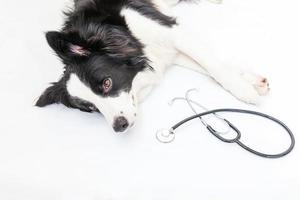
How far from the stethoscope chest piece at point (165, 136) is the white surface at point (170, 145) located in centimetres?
2

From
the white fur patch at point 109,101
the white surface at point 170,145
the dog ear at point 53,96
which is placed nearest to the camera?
the white surface at point 170,145

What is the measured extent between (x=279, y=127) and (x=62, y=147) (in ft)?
3.08

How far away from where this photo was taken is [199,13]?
7.01ft

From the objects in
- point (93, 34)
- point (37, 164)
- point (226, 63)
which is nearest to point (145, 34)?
point (93, 34)

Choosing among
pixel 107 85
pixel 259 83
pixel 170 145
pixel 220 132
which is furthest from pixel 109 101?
pixel 259 83

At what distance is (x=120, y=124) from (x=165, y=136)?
0.20 metres

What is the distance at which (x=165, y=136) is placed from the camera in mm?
1694

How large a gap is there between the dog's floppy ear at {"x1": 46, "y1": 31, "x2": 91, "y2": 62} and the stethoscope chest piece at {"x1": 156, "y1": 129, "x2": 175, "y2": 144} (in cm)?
47

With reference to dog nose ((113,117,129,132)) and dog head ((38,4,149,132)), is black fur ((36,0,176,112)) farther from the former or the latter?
dog nose ((113,117,129,132))

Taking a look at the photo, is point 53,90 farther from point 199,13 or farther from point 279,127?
point 279,127

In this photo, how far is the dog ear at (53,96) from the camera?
1818 mm

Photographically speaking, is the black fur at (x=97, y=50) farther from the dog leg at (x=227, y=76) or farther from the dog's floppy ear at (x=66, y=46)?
the dog leg at (x=227, y=76)

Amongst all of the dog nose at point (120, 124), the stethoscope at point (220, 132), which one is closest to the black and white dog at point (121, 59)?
the dog nose at point (120, 124)

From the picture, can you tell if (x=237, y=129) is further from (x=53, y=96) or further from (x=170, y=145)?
(x=53, y=96)
